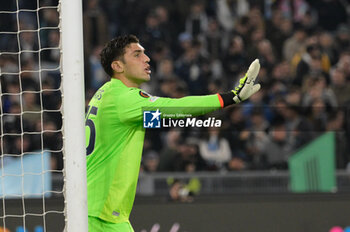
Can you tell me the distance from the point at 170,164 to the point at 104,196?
336 centimetres

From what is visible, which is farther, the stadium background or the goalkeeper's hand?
the stadium background

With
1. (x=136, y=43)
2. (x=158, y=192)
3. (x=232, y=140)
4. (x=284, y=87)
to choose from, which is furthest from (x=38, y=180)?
(x=284, y=87)

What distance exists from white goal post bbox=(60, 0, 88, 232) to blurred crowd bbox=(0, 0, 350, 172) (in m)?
2.49

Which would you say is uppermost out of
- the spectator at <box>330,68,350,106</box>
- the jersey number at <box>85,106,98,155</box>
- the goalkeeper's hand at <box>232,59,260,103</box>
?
the goalkeeper's hand at <box>232,59,260,103</box>

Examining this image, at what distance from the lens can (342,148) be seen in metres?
8.06

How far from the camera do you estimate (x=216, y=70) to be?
35.0 feet

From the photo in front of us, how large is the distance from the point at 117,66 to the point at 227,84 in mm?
5297

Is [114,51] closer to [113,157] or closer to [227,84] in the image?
[113,157]

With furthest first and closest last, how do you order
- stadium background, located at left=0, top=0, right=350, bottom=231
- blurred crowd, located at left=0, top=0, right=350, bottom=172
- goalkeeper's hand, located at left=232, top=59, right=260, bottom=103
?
blurred crowd, located at left=0, top=0, right=350, bottom=172 < stadium background, located at left=0, top=0, right=350, bottom=231 < goalkeeper's hand, located at left=232, top=59, right=260, bottom=103

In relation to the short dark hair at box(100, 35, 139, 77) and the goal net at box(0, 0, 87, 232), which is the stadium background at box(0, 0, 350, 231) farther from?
the short dark hair at box(100, 35, 139, 77)

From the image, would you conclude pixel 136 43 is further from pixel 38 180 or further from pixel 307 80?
pixel 307 80

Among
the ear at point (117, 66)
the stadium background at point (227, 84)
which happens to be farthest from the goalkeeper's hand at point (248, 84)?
the stadium background at point (227, 84)

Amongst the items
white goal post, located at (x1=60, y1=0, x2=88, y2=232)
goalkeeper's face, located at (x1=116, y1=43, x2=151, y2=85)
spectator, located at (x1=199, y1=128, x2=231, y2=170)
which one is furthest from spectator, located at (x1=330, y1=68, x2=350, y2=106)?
white goal post, located at (x1=60, y1=0, x2=88, y2=232)

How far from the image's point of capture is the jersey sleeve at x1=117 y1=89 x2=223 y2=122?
4617 mm
